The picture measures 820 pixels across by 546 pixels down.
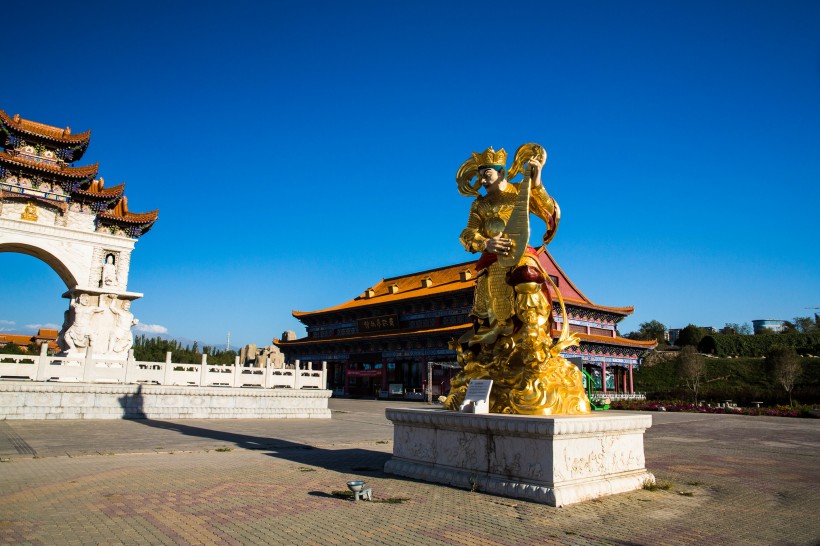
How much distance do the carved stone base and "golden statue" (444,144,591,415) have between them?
2.05ft

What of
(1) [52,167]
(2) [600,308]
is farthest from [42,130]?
(2) [600,308]

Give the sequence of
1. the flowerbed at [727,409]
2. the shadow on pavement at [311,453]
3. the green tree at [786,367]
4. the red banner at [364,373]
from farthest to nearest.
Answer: the red banner at [364,373] → the green tree at [786,367] → the flowerbed at [727,409] → the shadow on pavement at [311,453]

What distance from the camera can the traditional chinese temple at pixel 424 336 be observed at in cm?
3625

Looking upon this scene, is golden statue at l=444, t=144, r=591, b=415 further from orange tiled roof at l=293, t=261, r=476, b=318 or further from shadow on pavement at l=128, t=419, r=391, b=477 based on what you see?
orange tiled roof at l=293, t=261, r=476, b=318

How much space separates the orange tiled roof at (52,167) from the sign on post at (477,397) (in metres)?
24.5

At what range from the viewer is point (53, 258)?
2378cm

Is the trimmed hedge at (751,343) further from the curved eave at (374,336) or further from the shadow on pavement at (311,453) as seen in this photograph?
the shadow on pavement at (311,453)

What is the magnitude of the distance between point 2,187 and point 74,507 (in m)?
23.8

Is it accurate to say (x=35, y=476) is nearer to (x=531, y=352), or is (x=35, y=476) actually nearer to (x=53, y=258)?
(x=531, y=352)

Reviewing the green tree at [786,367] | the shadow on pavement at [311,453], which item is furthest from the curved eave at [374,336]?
the shadow on pavement at [311,453]

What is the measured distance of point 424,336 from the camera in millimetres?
36625

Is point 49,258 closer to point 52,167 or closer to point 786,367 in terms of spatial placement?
point 52,167

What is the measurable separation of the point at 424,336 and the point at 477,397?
29627 mm

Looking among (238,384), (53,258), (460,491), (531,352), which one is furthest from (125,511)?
(53,258)
